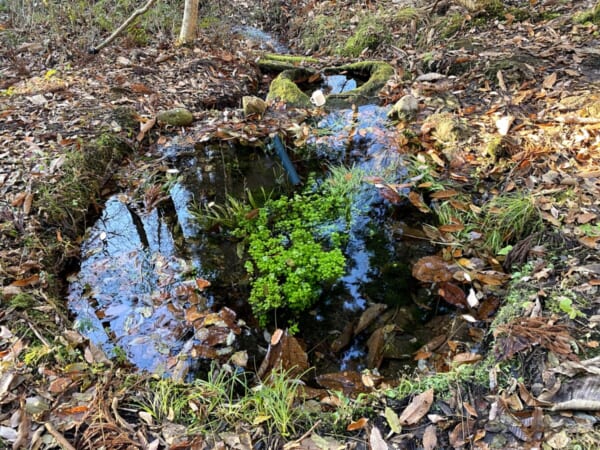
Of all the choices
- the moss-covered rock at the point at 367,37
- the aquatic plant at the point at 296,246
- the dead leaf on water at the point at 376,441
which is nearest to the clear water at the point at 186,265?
the aquatic plant at the point at 296,246

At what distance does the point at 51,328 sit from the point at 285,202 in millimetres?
1937

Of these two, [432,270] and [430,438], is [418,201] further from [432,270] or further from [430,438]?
[430,438]

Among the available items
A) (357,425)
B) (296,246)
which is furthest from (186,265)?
(357,425)

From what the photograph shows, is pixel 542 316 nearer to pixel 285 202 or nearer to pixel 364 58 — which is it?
pixel 285 202

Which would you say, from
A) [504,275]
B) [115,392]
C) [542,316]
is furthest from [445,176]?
[115,392]

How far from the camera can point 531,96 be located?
13.3 ft

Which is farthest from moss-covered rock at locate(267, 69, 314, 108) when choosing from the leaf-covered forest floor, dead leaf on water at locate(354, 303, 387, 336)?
dead leaf on water at locate(354, 303, 387, 336)

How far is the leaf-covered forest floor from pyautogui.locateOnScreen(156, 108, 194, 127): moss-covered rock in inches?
3.9

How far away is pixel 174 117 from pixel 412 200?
2.82 m

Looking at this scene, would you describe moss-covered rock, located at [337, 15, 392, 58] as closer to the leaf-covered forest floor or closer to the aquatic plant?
the leaf-covered forest floor

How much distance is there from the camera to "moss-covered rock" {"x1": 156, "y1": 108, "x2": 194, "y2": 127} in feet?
15.4

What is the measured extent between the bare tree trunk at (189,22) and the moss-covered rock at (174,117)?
2.26 meters

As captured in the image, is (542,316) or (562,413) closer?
(562,413)

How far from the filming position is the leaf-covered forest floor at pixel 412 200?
79.2 inches
